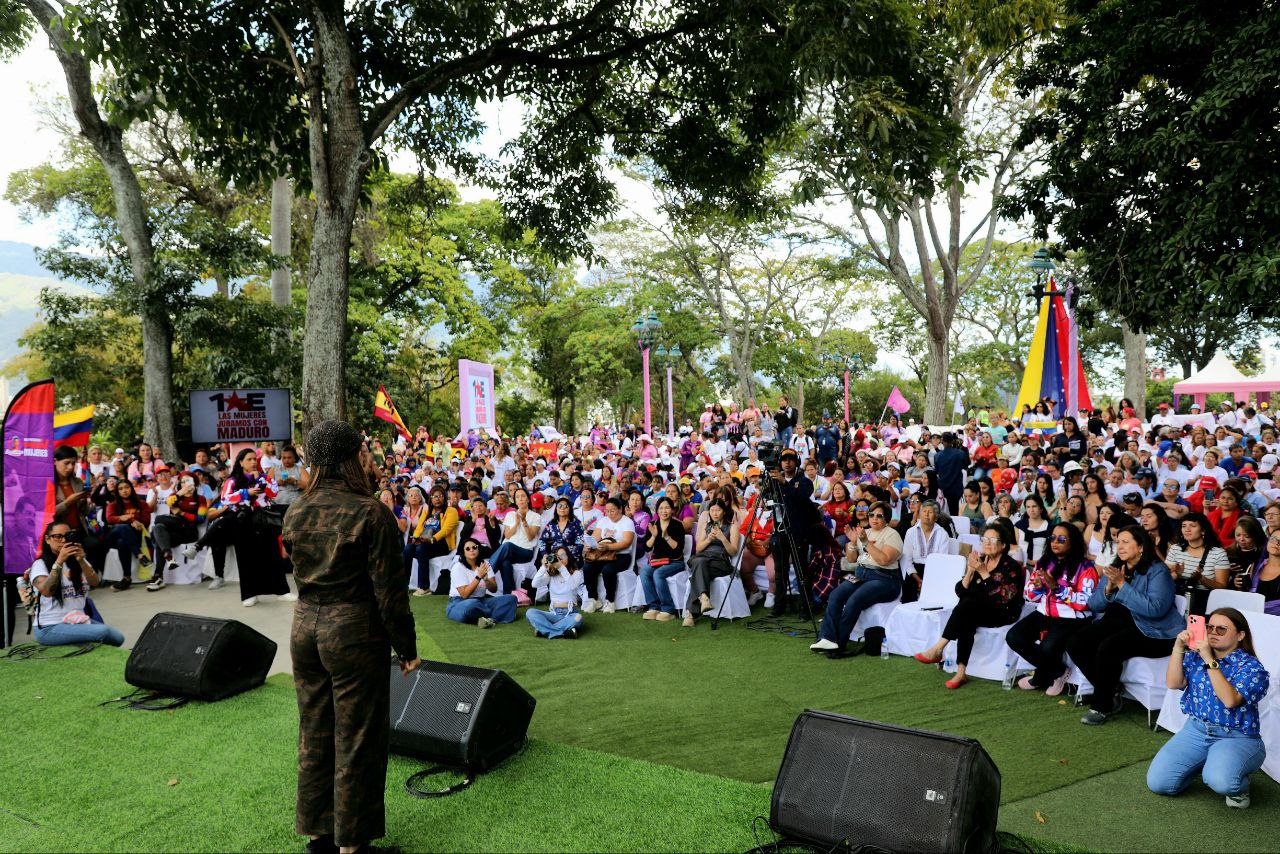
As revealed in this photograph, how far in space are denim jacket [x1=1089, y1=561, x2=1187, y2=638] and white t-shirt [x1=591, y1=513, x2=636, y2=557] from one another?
4521mm

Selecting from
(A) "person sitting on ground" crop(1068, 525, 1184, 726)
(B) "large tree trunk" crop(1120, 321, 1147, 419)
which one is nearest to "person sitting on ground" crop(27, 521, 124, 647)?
(A) "person sitting on ground" crop(1068, 525, 1184, 726)

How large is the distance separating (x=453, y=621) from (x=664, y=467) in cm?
668

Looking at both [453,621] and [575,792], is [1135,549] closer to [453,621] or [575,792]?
[575,792]

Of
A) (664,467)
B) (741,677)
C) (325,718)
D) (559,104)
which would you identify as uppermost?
(559,104)

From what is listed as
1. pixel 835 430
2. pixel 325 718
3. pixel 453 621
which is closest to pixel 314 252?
pixel 453 621

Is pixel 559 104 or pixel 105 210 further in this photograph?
pixel 105 210

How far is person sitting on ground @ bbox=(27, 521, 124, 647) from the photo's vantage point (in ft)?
21.6

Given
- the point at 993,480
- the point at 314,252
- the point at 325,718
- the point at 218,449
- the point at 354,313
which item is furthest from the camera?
the point at 354,313

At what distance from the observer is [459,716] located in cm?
414

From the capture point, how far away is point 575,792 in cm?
396

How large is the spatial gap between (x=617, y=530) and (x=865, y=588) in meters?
2.79

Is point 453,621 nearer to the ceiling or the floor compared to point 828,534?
nearer to the floor

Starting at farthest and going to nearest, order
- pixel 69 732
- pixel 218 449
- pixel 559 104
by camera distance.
Answer: 1. pixel 218 449
2. pixel 559 104
3. pixel 69 732

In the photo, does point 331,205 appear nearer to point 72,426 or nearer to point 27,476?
point 27,476
